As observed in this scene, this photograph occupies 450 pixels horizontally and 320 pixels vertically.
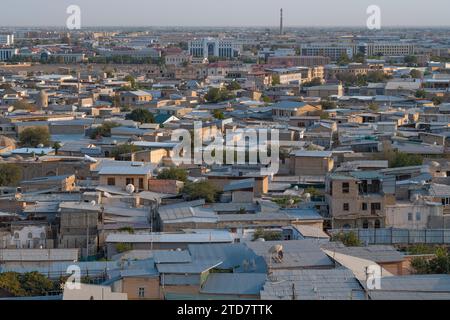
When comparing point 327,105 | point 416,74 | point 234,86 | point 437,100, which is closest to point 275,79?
point 234,86

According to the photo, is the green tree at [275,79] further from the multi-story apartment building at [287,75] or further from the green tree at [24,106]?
the green tree at [24,106]

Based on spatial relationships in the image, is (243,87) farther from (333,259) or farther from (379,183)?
(333,259)

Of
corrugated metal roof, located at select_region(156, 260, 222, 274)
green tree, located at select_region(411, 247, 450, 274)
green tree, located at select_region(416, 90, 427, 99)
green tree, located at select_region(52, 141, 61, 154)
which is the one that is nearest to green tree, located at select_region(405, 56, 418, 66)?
green tree, located at select_region(416, 90, 427, 99)

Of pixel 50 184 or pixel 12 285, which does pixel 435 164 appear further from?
pixel 12 285

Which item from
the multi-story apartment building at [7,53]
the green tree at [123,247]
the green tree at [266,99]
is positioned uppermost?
the multi-story apartment building at [7,53]

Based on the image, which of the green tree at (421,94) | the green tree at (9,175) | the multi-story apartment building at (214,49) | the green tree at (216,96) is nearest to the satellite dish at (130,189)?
the green tree at (9,175)
